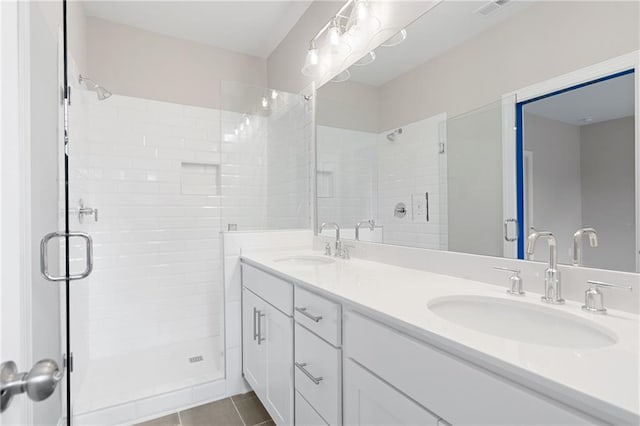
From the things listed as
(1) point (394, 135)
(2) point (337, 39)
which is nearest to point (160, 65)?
(2) point (337, 39)

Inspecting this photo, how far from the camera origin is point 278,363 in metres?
1.51

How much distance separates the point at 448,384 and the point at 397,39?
1.56 m

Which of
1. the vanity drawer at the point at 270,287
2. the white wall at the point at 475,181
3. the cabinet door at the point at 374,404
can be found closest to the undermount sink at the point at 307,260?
the vanity drawer at the point at 270,287

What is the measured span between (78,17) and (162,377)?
2.48 meters

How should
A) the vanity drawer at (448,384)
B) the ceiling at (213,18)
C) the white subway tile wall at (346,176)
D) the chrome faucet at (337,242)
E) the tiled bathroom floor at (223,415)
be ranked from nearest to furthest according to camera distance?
1. the vanity drawer at (448,384)
2. the tiled bathroom floor at (223,415)
3. the white subway tile wall at (346,176)
4. the chrome faucet at (337,242)
5. the ceiling at (213,18)

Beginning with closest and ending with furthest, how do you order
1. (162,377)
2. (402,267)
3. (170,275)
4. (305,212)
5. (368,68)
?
(402,267), (368,68), (162,377), (305,212), (170,275)

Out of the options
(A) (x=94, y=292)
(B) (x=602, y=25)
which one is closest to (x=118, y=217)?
(A) (x=94, y=292)

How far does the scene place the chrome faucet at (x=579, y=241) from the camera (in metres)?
0.91

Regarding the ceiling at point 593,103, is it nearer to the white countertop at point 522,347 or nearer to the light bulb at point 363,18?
the white countertop at point 522,347

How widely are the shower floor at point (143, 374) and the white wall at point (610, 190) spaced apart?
1986 mm

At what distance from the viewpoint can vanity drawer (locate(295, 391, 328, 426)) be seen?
3.92 feet

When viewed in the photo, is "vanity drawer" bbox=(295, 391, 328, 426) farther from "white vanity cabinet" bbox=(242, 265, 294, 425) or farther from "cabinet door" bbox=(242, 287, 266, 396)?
"cabinet door" bbox=(242, 287, 266, 396)

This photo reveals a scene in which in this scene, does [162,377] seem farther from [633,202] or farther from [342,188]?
[633,202]

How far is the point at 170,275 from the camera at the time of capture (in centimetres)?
274
